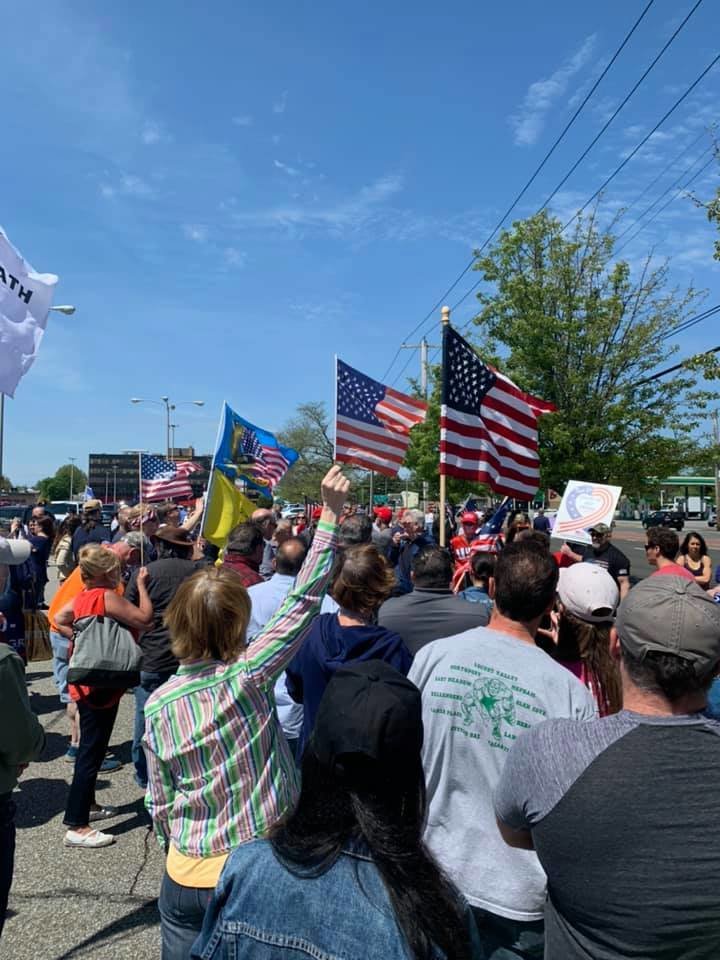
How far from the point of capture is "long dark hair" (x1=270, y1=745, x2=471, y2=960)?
1.38 meters

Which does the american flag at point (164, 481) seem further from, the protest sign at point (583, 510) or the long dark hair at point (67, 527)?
the protest sign at point (583, 510)

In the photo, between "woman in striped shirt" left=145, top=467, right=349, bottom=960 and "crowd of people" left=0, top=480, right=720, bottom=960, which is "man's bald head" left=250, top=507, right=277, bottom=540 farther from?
"woman in striped shirt" left=145, top=467, right=349, bottom=960

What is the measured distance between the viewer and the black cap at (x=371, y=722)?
57.0 inches

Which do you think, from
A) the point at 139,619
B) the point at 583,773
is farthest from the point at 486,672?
the point at 139,619

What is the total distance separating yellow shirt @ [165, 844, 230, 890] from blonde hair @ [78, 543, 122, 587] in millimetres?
2919

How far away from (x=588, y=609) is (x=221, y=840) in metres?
1.77

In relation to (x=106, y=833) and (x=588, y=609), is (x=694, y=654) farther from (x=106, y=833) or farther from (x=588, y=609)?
(x=106, y=833)

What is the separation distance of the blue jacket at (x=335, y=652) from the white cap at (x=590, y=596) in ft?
2.69

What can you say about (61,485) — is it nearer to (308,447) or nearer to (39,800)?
(308,447)

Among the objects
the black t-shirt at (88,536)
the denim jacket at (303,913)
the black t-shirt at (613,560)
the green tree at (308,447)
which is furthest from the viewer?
the green tree at (308,447)

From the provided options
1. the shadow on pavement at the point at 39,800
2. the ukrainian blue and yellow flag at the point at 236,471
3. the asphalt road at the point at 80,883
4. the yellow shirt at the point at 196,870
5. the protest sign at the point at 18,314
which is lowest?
the shadow on pavement at the point at 39,800

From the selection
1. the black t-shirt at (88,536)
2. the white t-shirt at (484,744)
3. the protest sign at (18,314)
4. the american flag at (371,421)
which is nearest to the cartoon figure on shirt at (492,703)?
the white t-shirt at (484,744)

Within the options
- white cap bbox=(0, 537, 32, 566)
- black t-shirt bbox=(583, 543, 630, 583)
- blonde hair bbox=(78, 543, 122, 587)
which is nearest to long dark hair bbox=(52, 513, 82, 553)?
blonde hair bbox=(78, 543, 122, 587)

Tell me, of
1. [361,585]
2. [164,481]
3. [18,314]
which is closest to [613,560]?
[361,585]
